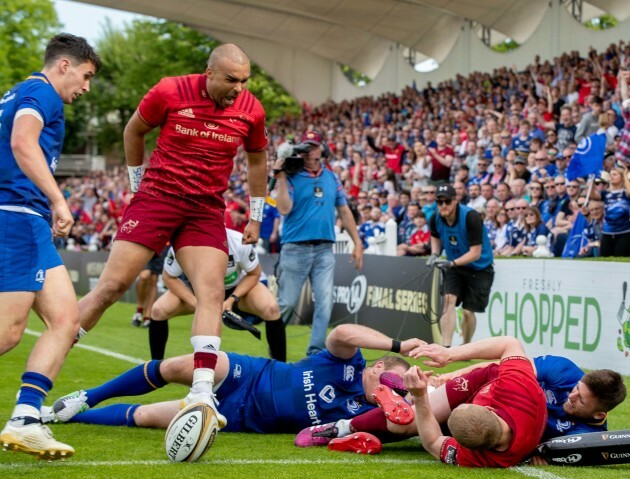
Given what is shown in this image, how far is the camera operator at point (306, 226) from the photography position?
10781 mm

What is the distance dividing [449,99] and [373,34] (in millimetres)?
8533

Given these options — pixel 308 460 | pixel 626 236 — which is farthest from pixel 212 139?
pixel 626 236

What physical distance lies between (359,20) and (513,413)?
27.2 metres

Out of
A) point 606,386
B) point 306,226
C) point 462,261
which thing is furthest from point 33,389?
point 462,261

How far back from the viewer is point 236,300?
10055 mm

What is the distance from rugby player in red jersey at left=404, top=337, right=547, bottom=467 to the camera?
546 cm

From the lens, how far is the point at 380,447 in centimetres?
623

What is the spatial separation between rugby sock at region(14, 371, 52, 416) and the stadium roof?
785 inches

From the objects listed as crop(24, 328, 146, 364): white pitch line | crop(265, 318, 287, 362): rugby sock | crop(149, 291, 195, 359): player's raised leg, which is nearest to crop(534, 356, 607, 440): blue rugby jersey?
crop(265, 318, 287, 362): rugby sock

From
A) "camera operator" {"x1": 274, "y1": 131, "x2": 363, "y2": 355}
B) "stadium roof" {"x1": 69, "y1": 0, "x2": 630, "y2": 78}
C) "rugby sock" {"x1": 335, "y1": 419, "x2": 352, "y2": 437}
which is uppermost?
"stadium roof" {"x1": 69, "y1": 0, "x2": 630, "y2": 78}

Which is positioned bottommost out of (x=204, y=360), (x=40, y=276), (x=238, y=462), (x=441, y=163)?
(x=238, y=462)

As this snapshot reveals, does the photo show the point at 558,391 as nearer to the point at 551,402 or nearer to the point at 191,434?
the point at 551,402

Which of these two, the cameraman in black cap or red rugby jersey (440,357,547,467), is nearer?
red rugby jersey (440,357,547,467)

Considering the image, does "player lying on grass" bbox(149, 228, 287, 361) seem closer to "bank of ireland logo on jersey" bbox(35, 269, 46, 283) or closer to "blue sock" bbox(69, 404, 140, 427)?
"blue sock" bbox(69, 404, 140, 427)
